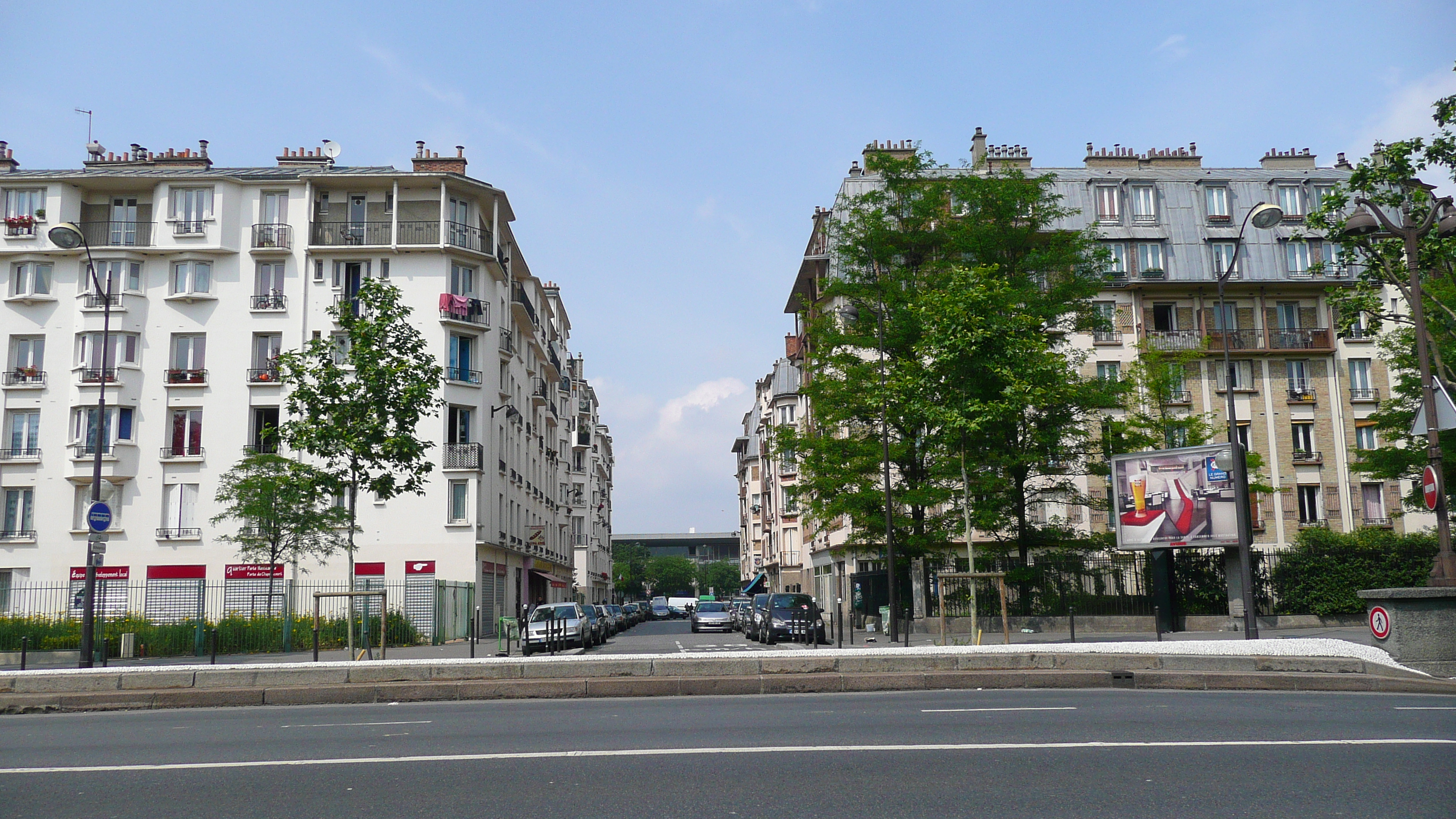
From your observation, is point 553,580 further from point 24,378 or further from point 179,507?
point 24,378

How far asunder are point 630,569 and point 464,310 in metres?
99.3

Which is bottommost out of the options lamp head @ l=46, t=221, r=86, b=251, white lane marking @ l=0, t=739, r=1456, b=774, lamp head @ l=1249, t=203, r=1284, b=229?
white lane marking @ l=0, t=739, r=1456, b=774

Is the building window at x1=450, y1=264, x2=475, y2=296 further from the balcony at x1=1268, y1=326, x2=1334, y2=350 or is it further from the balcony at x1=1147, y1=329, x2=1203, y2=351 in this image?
the balcony at x1=1268, y1=326, x2=1334, y2=350

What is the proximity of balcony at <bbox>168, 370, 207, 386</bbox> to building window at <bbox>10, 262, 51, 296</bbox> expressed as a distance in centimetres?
640

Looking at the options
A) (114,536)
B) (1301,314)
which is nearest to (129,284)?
(114,536)

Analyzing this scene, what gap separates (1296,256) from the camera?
159ft

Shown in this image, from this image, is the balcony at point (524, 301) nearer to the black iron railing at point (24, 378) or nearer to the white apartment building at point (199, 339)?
the white apartment building at point (199, 339)

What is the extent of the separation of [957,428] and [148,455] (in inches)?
1321

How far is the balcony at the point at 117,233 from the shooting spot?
43.4 metres

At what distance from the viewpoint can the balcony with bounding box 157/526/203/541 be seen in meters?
41.9

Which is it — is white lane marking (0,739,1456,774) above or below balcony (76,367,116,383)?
below

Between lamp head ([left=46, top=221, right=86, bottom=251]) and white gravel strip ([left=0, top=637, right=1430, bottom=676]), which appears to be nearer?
white gravel strip ([left=0, top=637, right=1430, bottom=676])

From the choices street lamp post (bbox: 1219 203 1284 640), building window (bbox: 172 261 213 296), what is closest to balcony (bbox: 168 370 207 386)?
building window (bbox: 172 261 213 296)

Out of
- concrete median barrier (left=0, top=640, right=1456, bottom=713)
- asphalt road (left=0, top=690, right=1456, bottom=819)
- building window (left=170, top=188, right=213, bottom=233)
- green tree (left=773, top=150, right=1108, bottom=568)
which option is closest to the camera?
asphalt road (left=0, top=690, right=1456, bottom=819)
